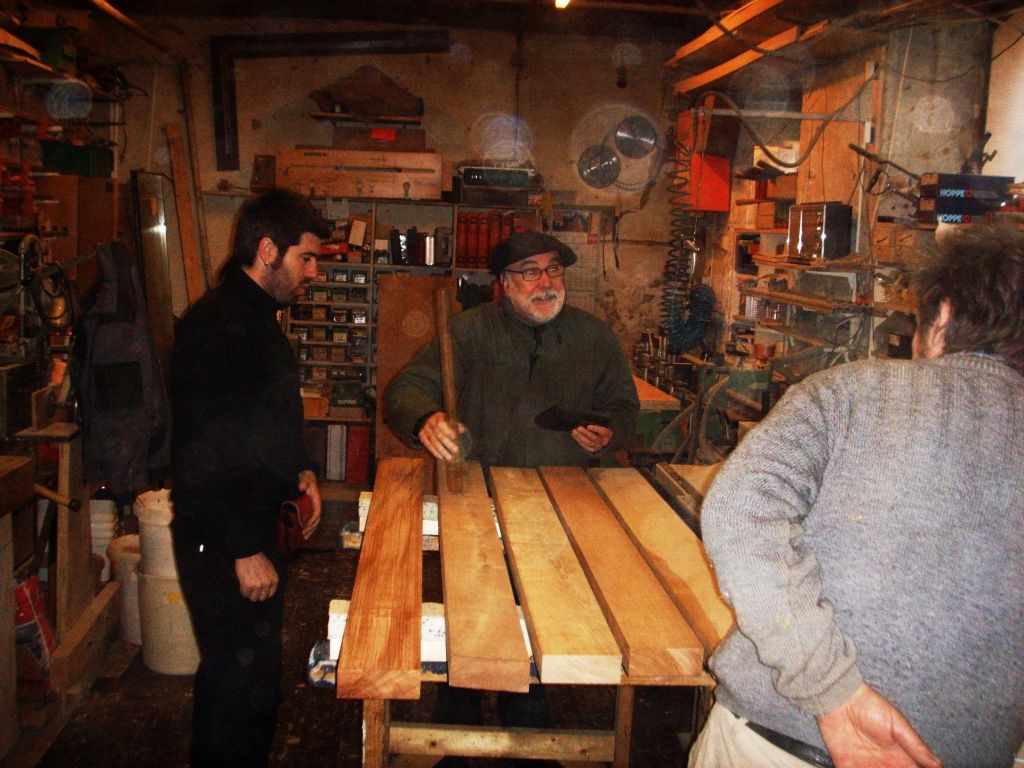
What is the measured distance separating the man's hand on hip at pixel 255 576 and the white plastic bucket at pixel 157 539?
1.24 metres

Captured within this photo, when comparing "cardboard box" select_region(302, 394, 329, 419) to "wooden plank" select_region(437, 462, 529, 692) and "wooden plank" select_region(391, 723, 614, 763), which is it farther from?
"wooden plank" select_region(391, 723, 614, 763)

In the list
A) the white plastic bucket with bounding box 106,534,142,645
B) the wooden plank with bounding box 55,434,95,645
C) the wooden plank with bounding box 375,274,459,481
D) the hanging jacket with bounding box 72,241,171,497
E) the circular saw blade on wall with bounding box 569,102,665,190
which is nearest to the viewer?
the hanging jacket with bounding box 72,241,171,497

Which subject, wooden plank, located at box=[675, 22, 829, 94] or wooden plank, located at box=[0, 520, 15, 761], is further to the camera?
wooden plank, located at box=[675, 22, 829, 94]

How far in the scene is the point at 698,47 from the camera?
4.87 m

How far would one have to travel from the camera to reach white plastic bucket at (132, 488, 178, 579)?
3.20m

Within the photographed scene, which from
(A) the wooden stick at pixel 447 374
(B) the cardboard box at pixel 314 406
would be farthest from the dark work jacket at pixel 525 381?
(B) the cardboard box at pixel 314 406

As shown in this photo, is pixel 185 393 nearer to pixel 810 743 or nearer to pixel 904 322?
pixel 810 743

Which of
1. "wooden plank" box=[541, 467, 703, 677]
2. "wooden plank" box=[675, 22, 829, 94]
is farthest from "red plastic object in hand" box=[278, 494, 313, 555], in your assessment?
"wooden plank" box=[675, 22, 829, 94]

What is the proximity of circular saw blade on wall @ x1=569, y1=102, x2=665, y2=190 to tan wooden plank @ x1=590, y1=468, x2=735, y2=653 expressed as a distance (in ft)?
18.1

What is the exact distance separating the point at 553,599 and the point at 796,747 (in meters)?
0.46

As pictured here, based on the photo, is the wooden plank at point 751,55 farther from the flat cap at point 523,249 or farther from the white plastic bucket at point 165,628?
the white plastic bucket at point 165,628

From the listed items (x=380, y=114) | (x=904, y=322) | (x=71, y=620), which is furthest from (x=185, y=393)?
(x=380, y=114)

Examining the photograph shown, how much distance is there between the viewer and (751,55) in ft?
14.9

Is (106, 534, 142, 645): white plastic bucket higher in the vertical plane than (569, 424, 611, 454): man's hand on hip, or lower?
lower
